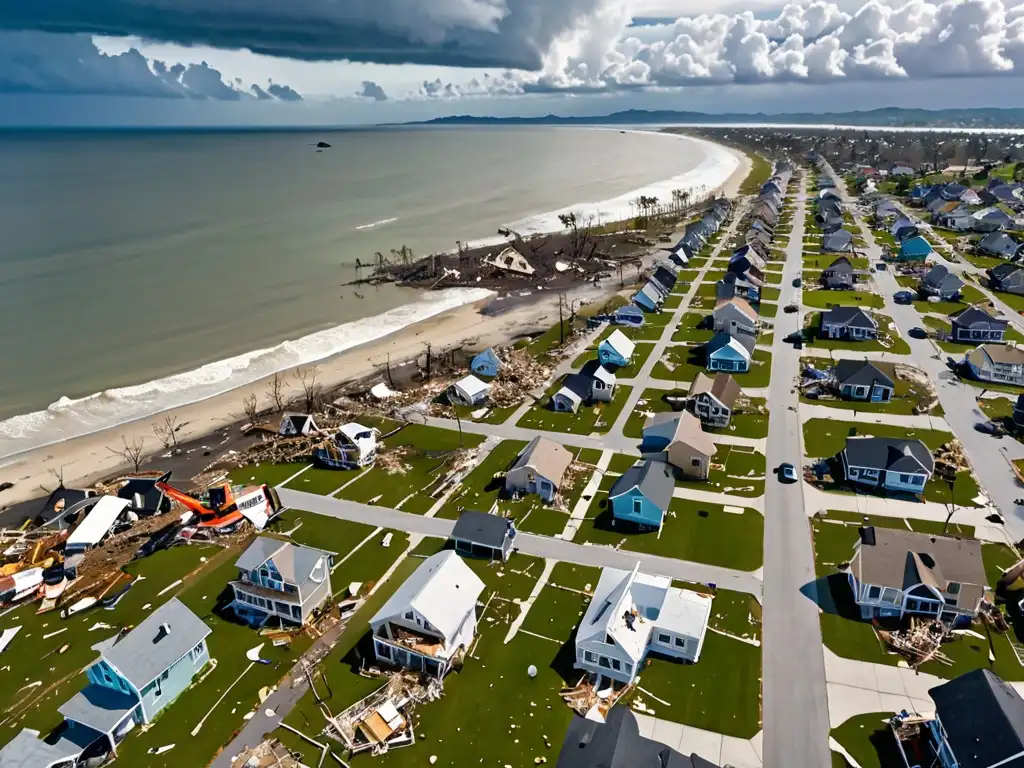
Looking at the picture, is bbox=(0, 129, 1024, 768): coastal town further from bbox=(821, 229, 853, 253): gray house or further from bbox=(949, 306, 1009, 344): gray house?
bbox=(821, 229, 853, 253): gray house

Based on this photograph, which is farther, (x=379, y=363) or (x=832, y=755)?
(x=379, y=363)

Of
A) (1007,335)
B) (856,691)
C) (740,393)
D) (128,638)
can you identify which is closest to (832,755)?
(856,691)

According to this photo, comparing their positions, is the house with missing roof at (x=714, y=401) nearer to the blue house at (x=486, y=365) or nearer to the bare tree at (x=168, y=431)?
the blue house at (x=486, y=365)

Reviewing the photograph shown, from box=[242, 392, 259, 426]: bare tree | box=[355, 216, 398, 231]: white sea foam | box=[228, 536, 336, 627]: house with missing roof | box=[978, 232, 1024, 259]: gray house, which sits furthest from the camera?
box=[355, 216, 398, 231]: white sea foam

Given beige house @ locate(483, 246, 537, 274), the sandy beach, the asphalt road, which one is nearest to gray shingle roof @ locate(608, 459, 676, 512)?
the asphalt road

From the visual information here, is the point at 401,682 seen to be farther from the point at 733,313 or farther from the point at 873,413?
the point at 733,313

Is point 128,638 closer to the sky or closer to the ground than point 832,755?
closer to the sky

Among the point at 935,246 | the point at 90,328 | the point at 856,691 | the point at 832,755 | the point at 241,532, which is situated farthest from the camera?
the point at 935,246
